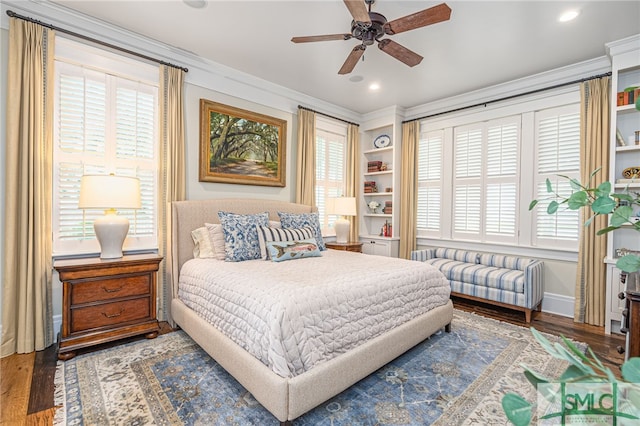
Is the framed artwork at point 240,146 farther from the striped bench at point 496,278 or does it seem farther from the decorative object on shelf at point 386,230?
the striped bench at point 496,278

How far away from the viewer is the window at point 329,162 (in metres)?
5.16

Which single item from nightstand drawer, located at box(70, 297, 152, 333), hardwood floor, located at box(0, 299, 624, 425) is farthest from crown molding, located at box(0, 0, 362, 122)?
hardwood floor, located at box(0, 299, 624, 425)

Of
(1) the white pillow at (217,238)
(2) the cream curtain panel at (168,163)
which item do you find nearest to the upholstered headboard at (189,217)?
(2) the cream curtain panel at (168,163)

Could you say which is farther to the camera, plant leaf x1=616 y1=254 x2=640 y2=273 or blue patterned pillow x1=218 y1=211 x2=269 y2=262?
blue patterned pillow x1=218 y1=211 x2=269 y2=262

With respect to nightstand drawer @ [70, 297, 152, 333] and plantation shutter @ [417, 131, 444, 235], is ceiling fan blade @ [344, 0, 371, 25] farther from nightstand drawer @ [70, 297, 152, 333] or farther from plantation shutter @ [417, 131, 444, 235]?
plantation shutter @ [417, 131, 444, 235]

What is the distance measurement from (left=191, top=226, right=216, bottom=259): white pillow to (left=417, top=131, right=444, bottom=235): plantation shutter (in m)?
3.48

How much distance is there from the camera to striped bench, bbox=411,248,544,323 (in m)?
3.48

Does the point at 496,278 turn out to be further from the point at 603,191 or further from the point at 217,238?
the point at 603,191

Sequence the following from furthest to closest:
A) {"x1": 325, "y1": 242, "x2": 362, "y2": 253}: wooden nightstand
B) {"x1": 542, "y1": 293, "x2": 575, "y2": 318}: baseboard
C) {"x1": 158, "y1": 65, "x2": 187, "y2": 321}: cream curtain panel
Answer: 1. {"x1": 325, "y1": 242, "x2": 362, "y2": 253}: wooden nightstand
2. {"x1": 542, "y1": 293, "x2": 575, "y2": 318}: baseboard
3. {"x1": 158, "y1": 65, "x2": 187, "y2": 321}: cream curtain panel

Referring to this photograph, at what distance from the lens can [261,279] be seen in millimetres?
2223

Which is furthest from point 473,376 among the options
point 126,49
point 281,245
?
point 126,49

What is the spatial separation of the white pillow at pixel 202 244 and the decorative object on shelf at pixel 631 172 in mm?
4414

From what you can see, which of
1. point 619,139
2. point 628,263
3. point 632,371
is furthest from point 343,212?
point 632,371

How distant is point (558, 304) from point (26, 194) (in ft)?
18.6
